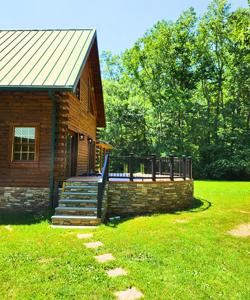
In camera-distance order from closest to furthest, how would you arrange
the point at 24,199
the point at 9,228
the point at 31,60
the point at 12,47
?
the point at 9,228 → the point at 24,199 → the point at 31,60 → the point at 12,47

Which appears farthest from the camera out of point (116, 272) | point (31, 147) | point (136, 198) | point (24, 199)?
point (136, 198)

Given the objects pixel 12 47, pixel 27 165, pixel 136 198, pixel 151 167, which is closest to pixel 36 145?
pixel 27 165

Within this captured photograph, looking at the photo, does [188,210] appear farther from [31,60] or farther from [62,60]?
Result: [31,60]

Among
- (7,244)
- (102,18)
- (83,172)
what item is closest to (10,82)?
(7,244)

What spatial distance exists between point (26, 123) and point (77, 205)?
11.2ft

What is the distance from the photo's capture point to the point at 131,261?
5.32m

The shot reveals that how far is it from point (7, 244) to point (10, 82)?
534cm

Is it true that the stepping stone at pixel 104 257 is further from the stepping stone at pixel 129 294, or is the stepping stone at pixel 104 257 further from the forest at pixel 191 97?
the forest at pixel 191 97

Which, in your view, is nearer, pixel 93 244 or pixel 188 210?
pixel 93 244

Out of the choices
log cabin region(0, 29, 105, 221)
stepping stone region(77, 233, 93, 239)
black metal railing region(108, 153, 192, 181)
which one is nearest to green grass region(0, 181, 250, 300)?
stepping stone region(77, 233, 93, 239)

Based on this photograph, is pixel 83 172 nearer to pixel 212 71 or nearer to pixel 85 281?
pixel 85 281

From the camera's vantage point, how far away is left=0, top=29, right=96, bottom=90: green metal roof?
9344mm

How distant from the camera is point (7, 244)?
20.4 feet

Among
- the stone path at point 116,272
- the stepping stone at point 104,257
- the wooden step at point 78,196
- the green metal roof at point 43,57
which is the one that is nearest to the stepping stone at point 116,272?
the stone path at point 116,272
